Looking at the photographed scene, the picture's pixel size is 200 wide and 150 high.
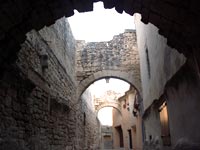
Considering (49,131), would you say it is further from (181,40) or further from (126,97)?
(126,97)

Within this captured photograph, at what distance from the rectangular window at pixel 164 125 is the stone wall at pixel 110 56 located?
5161mm

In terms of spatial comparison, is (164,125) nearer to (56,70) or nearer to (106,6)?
(56,70)

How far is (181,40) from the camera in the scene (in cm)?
356

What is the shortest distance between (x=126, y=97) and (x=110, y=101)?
2372 mm

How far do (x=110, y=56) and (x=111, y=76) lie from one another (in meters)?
1.00

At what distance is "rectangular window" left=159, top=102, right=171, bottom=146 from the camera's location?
605cm

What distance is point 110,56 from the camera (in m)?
12.4

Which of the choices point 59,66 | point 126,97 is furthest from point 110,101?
point 59,66

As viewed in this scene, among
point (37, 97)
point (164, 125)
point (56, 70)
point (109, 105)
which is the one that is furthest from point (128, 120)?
point (37, 97)

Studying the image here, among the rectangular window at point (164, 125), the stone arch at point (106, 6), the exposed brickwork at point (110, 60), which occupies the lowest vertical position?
the rectangular window at point (164, 125)

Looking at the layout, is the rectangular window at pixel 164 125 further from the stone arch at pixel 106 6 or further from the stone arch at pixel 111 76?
the stone arch at pixel 111 76

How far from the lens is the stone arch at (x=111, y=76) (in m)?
11.8

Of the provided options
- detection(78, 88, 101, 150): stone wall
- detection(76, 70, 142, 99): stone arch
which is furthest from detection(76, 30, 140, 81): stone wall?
detection(78, 88, 101, 150): stone wall

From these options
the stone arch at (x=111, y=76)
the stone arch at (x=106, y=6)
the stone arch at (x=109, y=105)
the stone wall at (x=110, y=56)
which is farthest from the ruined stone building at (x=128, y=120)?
the stone arch at (x=106, y=6)
